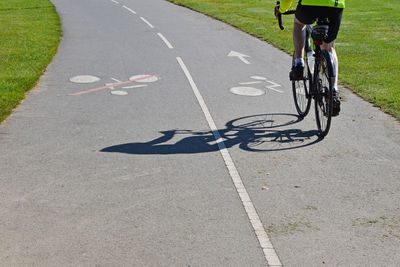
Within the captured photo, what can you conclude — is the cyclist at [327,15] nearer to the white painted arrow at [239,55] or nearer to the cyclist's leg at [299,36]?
the cyclist's leg at [299,36]

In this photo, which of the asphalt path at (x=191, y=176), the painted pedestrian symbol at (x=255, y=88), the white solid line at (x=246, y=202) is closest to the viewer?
the white solid line at (x=246, y=202)

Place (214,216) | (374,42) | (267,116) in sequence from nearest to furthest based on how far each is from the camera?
(214,216), (267,116), (374,42)

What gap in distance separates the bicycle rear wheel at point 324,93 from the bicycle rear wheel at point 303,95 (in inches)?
19.6

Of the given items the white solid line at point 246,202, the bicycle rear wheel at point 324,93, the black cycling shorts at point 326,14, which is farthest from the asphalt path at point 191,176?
the black cycling shorts at point 326,14

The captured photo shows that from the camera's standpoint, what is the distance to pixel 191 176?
19.9 ft

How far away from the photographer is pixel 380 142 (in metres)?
7.21

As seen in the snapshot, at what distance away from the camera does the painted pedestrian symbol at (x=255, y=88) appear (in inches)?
399

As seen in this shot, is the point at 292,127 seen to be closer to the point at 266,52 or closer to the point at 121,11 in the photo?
the point at 266,52

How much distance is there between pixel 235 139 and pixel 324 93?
1337 mm

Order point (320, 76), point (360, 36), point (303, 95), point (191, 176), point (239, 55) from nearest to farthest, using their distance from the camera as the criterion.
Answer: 1. point (191, 176)
2. point (320, 76)
3. point (303, 95)
4. point (239, 55)
5. point (360, 36)

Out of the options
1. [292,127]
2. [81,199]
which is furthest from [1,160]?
[292,127]

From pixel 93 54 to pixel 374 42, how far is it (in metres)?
8.25

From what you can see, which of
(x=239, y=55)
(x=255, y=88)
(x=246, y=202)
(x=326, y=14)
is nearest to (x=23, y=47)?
(x=239, y=55)

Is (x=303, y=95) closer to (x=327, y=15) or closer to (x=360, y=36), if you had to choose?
(x=327, y=15)
